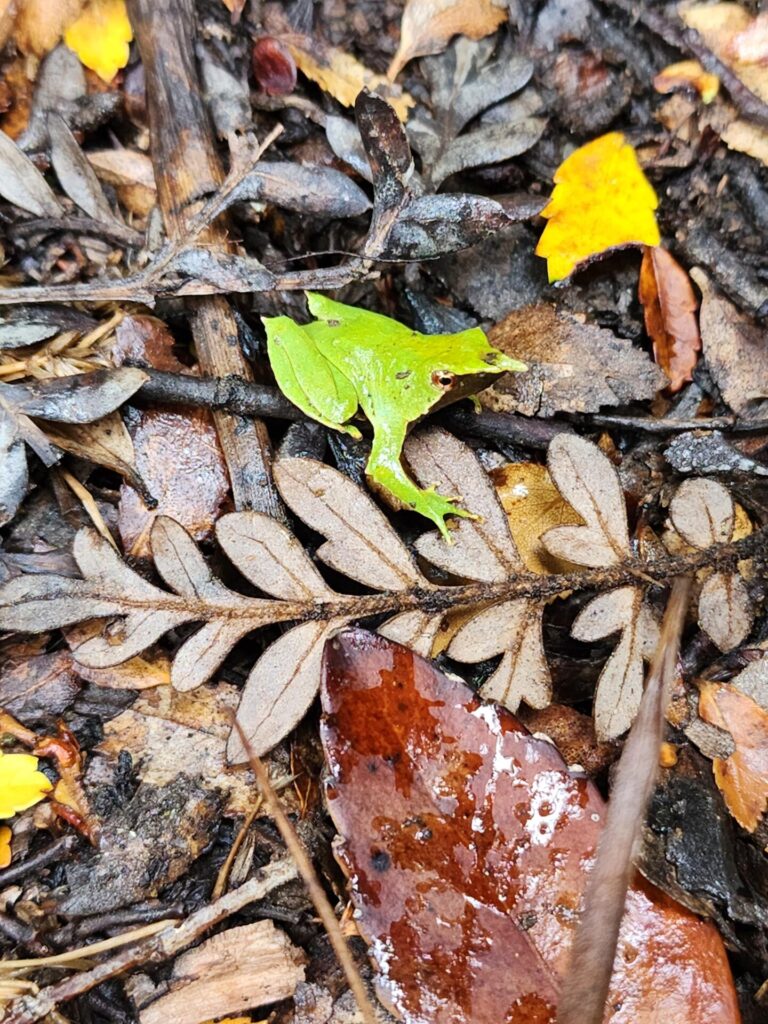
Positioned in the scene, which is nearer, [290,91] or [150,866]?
[150,866]

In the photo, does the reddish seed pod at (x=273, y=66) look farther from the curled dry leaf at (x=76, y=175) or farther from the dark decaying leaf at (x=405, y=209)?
the curled dry leaf at (x=76, y=175)

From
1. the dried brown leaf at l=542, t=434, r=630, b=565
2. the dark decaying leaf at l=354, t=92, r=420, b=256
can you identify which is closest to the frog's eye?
the dried brown leaf at l=542, t=434, r=630, b=565

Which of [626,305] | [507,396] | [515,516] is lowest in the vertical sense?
[515,516]

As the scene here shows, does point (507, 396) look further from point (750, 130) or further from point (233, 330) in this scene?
point (750, 130)

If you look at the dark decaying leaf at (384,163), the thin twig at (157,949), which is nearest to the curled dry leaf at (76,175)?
the dark decaying leaf at (384,163)

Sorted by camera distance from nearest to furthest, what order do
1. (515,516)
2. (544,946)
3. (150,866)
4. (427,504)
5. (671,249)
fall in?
(544,946) → (150,866) → (427,504) → (515,516) → (671,249)

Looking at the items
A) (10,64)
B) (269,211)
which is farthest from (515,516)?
(10,64)

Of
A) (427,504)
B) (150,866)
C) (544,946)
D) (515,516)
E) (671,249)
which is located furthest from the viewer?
(671,249)

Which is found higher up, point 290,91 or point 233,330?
point 290,91
